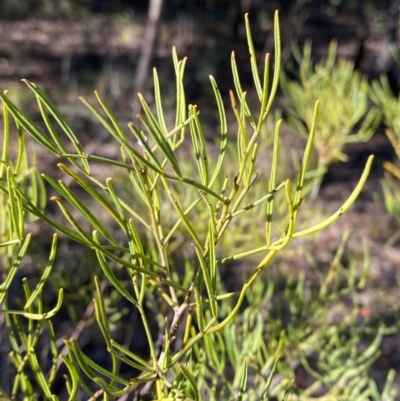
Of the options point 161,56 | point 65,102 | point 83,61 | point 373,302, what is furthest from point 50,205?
point 161,56

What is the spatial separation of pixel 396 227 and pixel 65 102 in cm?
224

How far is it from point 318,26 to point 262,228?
4374 millimetres

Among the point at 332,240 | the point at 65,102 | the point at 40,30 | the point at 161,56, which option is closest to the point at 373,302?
the point at 332,240

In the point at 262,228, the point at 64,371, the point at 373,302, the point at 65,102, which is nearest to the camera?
the point at 64,371

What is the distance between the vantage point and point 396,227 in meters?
2.45

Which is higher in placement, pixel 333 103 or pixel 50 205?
pixel 333 103

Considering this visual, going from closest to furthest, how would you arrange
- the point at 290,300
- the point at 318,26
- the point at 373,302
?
the point at 290,300 → the point at 373,302 → the point at 318,26

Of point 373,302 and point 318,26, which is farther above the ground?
point 318,26

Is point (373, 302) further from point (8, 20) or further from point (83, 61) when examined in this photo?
point (8, 20)

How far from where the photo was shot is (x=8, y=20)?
4.54m

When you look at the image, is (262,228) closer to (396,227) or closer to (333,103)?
(333,103)

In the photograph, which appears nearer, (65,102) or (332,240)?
(332,240)

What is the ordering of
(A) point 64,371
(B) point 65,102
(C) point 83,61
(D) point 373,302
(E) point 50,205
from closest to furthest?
(A) point 64,371, (D) point 373,302, (E) point 50,205, (B) point 65,102, (C) point 83,61

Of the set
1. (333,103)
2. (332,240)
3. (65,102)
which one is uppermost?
(333,103)
